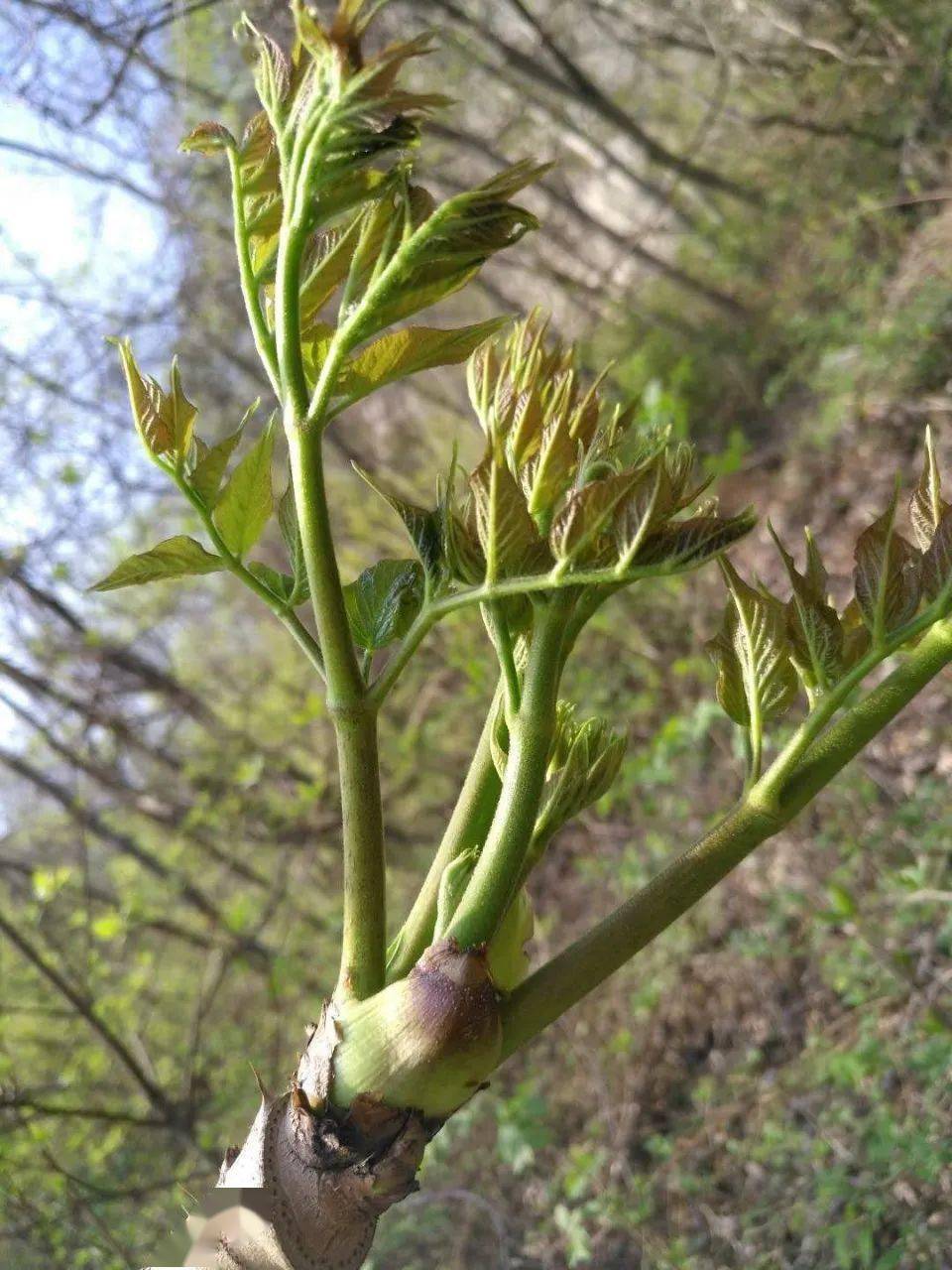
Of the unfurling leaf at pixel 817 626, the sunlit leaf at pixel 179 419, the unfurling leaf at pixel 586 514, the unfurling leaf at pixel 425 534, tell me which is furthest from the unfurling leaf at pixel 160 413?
the unfurling leaf at pixel 817 626

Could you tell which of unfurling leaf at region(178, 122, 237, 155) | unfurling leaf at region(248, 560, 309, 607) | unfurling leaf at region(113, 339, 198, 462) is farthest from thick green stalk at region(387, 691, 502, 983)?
unfurling leaf at region(178, 122, 237, 155)

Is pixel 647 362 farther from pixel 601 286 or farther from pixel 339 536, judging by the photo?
pixel 339 536

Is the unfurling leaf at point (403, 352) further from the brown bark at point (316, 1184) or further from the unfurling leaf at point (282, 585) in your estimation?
the brown bark at point (316, 1184)

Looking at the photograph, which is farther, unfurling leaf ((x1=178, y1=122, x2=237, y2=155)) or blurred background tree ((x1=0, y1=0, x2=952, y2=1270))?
blurred background tree ((x1=0, y1=0, x2=952, y2=1270))

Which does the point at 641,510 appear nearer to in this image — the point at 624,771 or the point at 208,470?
the point at 208,470

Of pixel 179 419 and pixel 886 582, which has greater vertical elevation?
pixel 179 419

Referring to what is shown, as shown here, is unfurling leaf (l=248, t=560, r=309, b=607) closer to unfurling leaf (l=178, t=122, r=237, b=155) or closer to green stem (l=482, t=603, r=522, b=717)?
green stem (l=482, t=603, r=522, b=717)

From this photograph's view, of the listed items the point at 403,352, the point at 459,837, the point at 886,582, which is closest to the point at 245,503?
the point at 403,352
